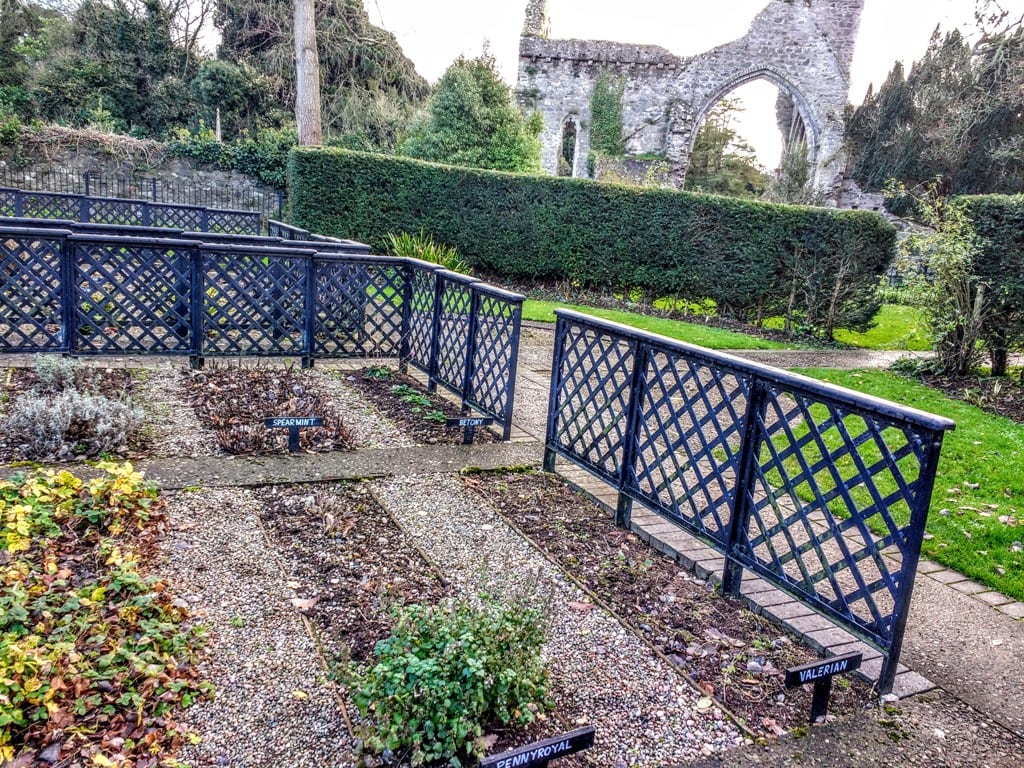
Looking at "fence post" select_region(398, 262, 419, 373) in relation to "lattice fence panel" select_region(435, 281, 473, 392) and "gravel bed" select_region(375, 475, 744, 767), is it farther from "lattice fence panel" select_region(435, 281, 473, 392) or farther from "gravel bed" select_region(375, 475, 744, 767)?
"gravel bed" select_region(375, 475, 744, 767)

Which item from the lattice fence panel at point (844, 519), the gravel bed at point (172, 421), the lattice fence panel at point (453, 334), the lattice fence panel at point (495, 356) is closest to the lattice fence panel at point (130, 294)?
the gravel bed at point (172, 421)

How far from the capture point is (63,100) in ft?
68.3

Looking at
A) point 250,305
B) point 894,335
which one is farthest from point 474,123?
point 250,305

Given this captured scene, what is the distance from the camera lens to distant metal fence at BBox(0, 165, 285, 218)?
1750 cm

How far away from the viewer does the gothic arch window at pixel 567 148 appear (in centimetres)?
2447

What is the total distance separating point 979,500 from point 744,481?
8.99 feet

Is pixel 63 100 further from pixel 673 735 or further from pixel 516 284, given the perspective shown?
pixel 673 735

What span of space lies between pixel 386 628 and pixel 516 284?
38.7 ft

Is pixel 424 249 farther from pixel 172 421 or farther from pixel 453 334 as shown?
pixel 172 421

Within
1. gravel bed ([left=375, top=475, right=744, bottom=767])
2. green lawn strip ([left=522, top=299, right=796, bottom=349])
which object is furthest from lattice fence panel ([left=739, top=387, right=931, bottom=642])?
green lawn strip ([left=522, top=299, right=796, bottom=349])

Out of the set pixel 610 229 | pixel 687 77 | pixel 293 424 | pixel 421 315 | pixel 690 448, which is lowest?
pixel 293 424

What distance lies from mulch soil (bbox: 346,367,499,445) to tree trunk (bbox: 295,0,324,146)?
11565 mm

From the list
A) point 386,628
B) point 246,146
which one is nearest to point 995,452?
point 386,628

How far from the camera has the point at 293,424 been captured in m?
4.59
